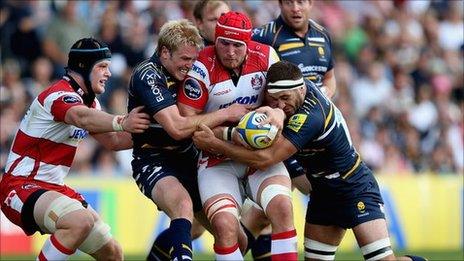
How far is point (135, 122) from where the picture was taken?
10375 mm

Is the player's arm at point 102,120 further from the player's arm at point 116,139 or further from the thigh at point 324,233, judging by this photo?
the thigh at point 324,233

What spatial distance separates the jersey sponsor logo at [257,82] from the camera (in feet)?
35.1

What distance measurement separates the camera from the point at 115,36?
63.1 ft

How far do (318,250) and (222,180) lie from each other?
1388 millimetres

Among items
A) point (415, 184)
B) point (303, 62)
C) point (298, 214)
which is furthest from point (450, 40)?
point (303, 62)

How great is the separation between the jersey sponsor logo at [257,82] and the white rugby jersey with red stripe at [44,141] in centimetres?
162

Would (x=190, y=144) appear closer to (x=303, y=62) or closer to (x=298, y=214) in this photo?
(x=303, y=62)

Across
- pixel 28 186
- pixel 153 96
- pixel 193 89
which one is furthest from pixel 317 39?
pixel 28 186

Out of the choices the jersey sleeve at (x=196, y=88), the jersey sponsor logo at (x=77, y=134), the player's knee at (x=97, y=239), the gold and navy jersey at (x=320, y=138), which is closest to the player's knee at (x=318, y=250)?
the gold and navy jersey at (x=320, y=138)

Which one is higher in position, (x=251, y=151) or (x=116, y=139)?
(x=251, y=151)

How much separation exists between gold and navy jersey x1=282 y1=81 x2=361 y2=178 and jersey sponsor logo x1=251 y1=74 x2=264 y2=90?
0.45 meters

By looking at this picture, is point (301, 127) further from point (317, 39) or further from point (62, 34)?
point (62, 34)

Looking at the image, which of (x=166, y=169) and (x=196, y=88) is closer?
(x=196, y=88)

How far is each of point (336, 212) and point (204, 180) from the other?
4.45 feet
